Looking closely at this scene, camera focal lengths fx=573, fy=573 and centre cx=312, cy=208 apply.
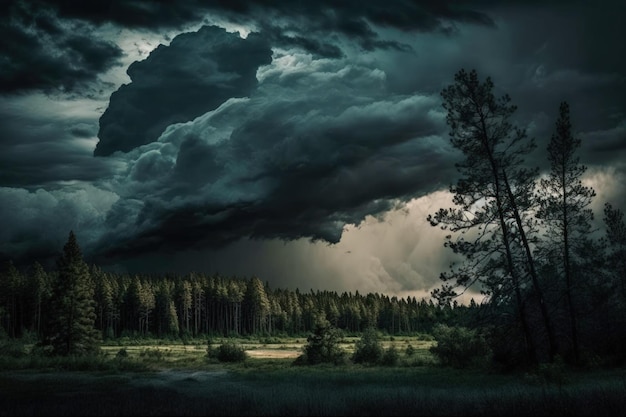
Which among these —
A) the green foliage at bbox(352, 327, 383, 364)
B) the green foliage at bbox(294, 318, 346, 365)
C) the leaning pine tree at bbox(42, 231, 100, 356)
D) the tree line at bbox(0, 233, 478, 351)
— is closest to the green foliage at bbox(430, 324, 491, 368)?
the green foliage at bbox(352, 327, 383, 364)

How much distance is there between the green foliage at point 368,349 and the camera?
1987 inches

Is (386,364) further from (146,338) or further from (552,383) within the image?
(146,338)

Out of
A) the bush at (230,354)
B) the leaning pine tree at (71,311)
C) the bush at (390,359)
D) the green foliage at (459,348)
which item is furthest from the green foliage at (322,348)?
the leaning pine tree at (71,311)

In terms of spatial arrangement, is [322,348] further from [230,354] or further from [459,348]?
[459,348]

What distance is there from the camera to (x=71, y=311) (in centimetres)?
5722

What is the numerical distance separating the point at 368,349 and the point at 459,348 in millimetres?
10802

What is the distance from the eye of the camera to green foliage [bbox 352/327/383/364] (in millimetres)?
50469

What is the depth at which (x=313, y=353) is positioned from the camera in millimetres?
52125

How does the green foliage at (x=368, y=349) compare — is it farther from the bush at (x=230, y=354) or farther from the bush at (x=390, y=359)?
the bush at (x=230, y=354)

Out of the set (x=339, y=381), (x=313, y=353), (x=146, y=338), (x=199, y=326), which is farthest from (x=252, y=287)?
(x=339, y=381)

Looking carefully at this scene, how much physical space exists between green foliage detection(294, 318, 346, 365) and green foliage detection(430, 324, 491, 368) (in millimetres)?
10987

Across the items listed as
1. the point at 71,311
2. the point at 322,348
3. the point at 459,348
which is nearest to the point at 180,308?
the point at 71,311

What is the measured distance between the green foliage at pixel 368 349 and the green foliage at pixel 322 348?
4.89 feet

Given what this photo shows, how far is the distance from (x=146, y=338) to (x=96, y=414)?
4652 inches
